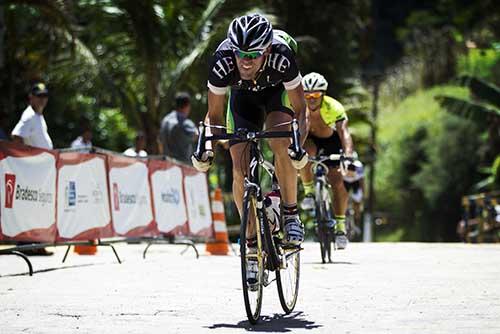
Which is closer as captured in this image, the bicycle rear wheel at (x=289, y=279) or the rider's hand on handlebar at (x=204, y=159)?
the rider's hand on handlebar at (x=204, y=159)

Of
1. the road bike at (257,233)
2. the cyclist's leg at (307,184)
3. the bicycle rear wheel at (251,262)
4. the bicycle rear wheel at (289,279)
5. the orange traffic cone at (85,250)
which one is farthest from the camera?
the orange traffic cone at (85,250)

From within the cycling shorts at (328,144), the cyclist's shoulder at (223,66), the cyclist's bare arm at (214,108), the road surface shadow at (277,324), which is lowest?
the road surface shadow at (277,324)

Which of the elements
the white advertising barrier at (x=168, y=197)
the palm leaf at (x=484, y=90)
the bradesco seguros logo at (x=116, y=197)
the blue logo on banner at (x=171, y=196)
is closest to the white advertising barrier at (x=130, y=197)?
the bradesco seguros logo at (x=116, y=197)

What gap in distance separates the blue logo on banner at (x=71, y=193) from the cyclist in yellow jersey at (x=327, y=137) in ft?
8.64

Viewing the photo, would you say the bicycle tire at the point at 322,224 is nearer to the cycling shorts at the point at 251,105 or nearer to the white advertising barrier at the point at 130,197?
the white advertising barrier at the point at 130,197

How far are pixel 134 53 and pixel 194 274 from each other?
51.6ft

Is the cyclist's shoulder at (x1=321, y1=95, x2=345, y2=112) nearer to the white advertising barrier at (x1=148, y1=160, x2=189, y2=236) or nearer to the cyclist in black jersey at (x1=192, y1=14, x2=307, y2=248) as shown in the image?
the white advertising barrier at (x1=148, y1=160, x2=189, y2=236)

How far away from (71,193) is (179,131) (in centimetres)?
440

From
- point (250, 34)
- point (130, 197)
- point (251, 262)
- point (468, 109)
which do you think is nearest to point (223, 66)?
point (250, 34)

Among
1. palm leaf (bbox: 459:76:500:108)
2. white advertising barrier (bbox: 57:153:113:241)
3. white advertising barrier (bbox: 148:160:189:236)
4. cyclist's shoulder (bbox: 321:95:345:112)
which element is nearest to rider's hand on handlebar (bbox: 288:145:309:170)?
white advertising barrier (bbox: 57:153:113:241)

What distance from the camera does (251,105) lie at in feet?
27.0

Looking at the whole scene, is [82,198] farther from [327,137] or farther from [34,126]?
[327,137]

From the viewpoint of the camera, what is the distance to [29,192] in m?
11.8

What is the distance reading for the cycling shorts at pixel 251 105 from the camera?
8.16 meters
